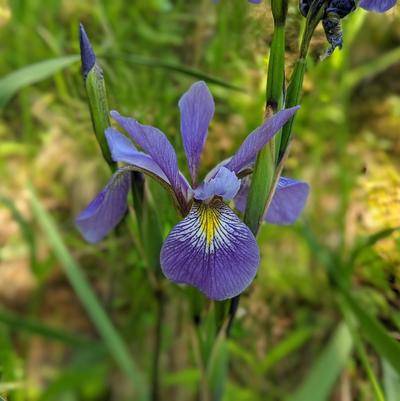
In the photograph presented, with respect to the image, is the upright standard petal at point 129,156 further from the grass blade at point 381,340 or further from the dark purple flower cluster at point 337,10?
the grass blade at point 381,340

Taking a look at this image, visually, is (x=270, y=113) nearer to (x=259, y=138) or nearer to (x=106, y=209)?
(x=259, y=138)

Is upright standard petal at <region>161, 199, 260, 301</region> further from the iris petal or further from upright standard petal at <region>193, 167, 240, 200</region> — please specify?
the iris petal

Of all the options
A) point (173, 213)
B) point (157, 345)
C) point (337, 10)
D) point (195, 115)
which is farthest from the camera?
point (157, 345)

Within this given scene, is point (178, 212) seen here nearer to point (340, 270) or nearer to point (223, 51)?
point (340, 270)

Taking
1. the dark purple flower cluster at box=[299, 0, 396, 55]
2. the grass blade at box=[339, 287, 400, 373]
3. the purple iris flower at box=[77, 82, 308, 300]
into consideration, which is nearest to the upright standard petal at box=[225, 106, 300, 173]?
the purple iris flower at box=[77, 82, 308, 300]

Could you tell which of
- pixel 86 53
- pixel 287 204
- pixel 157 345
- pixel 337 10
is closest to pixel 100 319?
pixel 157 345

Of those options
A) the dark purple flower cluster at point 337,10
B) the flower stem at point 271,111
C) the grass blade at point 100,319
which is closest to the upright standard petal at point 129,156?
the flower stem at point 271,111
